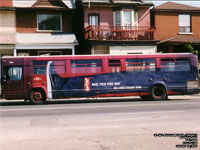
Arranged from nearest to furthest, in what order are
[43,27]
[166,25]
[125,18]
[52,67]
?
1. [52,67]
2. [43,27]
3. [125,18]
4. [166,25]

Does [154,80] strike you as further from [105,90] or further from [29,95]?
[29,95]

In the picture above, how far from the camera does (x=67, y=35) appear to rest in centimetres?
2919

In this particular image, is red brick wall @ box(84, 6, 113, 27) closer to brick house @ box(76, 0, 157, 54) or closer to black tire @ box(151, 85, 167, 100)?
brick house @ box(76, 0, 157, 54)

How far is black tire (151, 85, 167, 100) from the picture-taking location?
65.1 feet

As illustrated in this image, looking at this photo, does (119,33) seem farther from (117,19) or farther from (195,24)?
(195,24)

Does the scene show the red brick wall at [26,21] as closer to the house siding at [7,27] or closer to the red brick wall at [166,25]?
the house siding at [7,27]

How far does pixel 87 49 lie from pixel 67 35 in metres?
2.20

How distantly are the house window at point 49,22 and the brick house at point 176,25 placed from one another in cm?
933

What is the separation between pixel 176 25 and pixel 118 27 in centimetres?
629

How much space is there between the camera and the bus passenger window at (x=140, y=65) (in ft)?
65.1

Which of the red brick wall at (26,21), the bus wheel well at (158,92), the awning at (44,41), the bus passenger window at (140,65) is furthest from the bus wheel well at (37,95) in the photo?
the red brick wall at (26,21)

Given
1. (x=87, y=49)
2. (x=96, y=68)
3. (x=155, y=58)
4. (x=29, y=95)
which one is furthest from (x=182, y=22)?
(x=29, y=95)

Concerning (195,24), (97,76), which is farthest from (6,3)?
(195,24)

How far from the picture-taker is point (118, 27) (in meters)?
30.4
